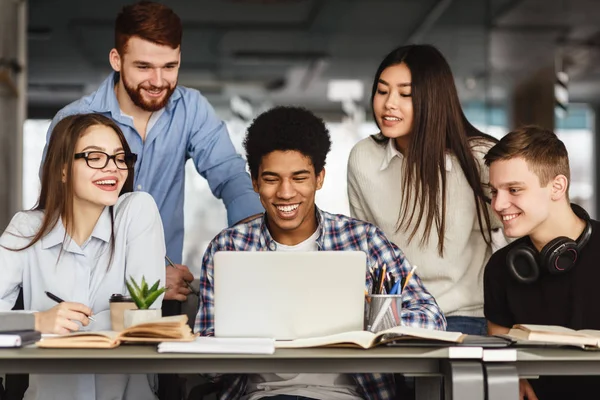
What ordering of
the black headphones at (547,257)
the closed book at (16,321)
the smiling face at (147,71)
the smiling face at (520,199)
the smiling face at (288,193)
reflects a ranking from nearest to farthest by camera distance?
the closed book at (16,321), the black headphones at (547,257), the smiling face at (520,199), the smiling face at (288,193), the smiling face at (147,71)

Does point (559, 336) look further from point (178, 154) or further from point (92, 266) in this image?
point (178, 154)

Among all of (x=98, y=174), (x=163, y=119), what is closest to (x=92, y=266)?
(x=98, y=174)

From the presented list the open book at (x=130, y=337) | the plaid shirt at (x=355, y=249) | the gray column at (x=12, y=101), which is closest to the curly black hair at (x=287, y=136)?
the plaid shirt at (x=355, y=249)

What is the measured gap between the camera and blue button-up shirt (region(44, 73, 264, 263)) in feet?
10.2

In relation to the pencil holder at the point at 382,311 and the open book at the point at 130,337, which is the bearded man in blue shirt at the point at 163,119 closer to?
the pencil holder at the point at 382,311

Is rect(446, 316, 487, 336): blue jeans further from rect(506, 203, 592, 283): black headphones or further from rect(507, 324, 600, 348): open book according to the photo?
rect(507, 324, 600, 348): open book

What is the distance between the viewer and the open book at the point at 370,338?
173 cm

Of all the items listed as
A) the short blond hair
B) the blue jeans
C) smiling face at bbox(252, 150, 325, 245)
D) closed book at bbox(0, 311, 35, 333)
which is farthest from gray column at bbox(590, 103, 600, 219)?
closed book at bbox(0, 311, 35, 333)

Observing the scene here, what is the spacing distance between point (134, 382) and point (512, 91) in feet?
17.0

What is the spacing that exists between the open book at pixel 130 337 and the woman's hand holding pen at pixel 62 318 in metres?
0.17

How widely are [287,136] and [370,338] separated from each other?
34.6 inches

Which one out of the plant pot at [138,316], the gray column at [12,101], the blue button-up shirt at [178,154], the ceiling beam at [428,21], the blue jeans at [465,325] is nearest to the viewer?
the plant pot at [138,316]

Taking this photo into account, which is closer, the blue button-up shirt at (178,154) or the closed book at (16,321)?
the closed book at (16,321)

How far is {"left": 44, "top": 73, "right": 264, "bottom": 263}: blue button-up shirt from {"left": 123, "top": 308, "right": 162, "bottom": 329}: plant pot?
1.16 m
